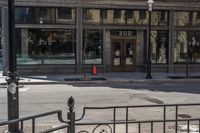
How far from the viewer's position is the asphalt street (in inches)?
605

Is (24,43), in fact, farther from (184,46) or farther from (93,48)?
(184,46)

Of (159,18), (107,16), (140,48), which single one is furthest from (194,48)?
(107,16)

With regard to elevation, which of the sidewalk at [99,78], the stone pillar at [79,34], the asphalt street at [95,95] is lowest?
the asphalt street at [95,95]

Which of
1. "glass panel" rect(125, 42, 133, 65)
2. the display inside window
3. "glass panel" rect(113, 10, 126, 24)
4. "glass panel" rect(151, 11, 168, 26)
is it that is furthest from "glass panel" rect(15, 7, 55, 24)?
"glass panel" rect(151, 11, 168, 26)

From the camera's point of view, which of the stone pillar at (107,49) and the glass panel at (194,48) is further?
the glass panel at (194,48)

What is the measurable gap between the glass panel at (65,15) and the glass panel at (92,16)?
3.02ft

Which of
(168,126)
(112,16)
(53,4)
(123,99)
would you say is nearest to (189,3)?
(112,16)

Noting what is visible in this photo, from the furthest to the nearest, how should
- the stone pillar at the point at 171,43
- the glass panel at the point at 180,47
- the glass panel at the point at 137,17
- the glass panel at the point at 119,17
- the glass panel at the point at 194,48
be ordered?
1. the glass panel at the point at 194,48
2. the glass panel at the point at 180,47
3. the stone pillar at the point at 171,43
4. the glass panel at the point at 137,17
5. the glass panel at the point at 119,17

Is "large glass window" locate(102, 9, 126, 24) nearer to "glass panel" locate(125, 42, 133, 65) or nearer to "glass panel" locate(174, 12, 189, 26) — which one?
"glass panel" locate(125, 42, 133, 65)

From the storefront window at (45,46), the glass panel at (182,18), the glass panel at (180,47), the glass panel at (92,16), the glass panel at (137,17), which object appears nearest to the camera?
the storefront window at (45,46)

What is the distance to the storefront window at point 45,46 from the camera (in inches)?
1069

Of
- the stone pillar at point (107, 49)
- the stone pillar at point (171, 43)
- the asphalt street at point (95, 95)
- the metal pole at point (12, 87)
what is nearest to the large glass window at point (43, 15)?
the stone pillar at point (107, 49)

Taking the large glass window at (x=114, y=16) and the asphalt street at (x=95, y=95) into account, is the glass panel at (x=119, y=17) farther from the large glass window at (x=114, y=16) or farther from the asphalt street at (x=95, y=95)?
the asphalt street at (x=95, y=95)

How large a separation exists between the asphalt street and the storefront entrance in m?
5.69
